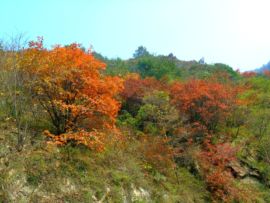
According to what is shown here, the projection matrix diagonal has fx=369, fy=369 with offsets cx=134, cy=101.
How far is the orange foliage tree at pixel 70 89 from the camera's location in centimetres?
1166

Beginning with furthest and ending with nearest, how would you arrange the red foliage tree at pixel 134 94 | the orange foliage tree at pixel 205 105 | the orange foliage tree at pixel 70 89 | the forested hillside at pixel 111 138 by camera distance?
the red foliage tree at pixel 134 94
the orange foliage tree at pixel 205 105
the orange foliage tree at pixel 70 89
the forested hillside at pixel 111 138

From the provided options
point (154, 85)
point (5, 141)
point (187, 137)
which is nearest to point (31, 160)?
point (5, 141)

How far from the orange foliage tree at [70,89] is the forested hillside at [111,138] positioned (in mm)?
33

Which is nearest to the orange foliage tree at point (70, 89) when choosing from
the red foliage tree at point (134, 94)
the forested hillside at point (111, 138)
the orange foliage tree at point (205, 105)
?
the forested hillside at point (111, 138)

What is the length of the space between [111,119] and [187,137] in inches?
201

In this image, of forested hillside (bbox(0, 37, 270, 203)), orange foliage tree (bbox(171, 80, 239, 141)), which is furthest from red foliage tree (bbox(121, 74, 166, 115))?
orange foliage tree (bbox(171, 80, 239, 141))

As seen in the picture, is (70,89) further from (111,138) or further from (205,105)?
(205,105)

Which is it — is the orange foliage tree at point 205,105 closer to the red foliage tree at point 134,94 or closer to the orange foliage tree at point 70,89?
the red foliage tree at point 134,94

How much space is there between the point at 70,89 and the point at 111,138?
2.74m

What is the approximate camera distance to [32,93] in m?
11.7

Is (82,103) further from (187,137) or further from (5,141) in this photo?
(187,137)

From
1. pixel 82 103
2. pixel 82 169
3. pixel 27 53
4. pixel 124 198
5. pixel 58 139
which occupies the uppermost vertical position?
pixel 27 53

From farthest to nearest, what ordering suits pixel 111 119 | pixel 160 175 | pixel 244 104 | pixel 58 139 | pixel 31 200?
1. pixel 244 104
2. pixel 160 175
3. pixel 111 119
4. pixel 58 139
5. pixel 31 200

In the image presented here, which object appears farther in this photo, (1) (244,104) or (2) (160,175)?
(1) (244,104)
